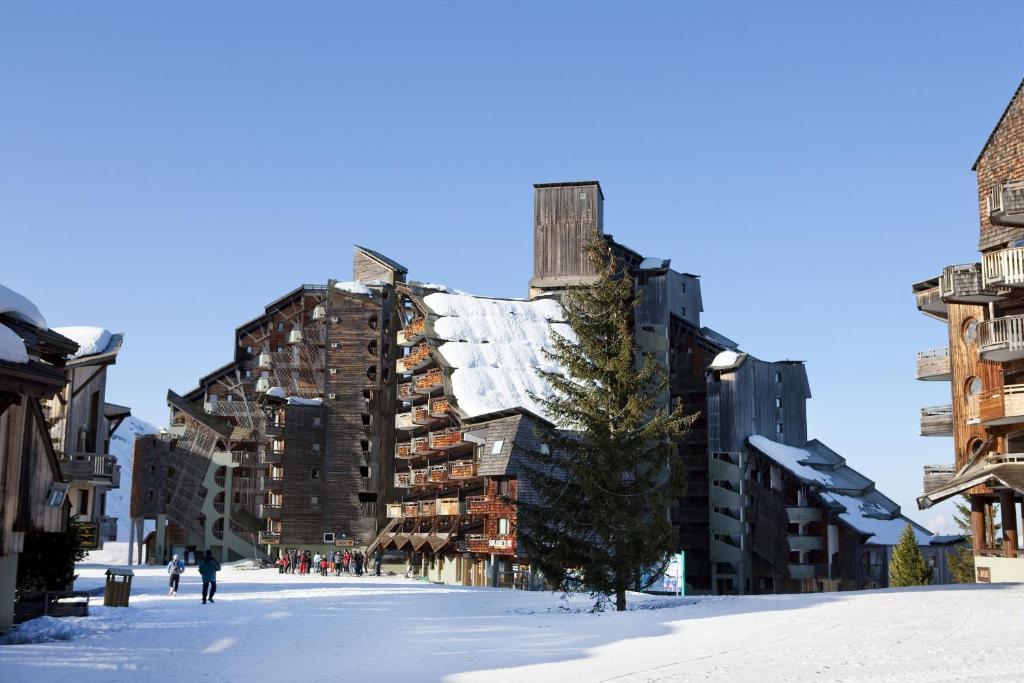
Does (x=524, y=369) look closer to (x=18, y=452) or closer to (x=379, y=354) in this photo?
(x=379, y=354)

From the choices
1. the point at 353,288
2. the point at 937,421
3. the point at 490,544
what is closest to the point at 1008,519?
the point at 937,421

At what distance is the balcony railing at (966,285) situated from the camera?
41.7m

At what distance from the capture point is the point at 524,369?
66188 millimetres

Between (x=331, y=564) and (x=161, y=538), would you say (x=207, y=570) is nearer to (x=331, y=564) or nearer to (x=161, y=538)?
(x=331, y=564)

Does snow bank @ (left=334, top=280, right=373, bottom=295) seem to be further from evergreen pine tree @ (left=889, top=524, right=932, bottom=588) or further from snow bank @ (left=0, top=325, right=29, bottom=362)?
snow bank @ (left=0, top=325, right=29, bottom=362)

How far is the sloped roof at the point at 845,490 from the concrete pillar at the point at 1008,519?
22854mm

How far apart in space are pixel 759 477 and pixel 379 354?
28.3m

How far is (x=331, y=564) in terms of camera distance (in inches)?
2660

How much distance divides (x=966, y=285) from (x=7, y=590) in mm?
34681

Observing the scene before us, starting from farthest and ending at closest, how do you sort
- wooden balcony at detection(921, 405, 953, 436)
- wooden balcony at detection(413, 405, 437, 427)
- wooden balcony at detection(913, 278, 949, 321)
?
wooden balcony at detection(413, 405, 437, 427)
wooden balcony at detection(921, 405, 953, 436)
wooden balcony at detection(913, 278, 949, 321)

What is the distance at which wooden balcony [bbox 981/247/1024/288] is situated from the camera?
39.9 meters

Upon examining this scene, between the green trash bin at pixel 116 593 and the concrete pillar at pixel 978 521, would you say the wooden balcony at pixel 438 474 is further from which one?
the green trash bin at pixel 116 593

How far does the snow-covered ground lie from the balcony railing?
505 inches

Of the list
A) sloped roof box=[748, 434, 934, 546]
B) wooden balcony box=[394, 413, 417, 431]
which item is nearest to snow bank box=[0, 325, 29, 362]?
wooden balcony box=[394, 413, 417, 431]
